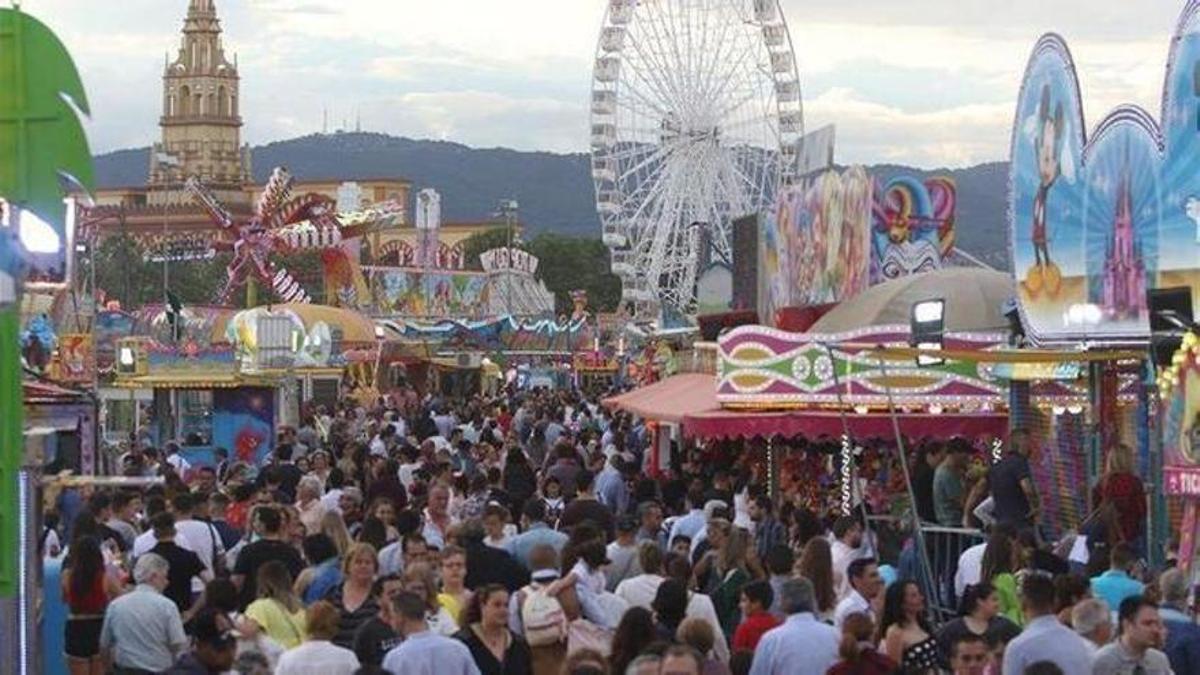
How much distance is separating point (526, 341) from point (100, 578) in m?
73.5

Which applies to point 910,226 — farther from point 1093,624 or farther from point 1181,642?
point 1093,624

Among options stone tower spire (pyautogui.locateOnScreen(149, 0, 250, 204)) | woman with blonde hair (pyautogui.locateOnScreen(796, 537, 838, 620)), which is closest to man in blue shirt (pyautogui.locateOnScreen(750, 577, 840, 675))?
woman with blonde hair (pyautogui.locateOnScreen(796, 537, 838, 620))

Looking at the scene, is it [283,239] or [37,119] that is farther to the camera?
[283,239]

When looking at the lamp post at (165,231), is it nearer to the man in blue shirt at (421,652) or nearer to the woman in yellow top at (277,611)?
the woman in yellow top at (277,611)

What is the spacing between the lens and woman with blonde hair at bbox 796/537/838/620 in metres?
12.7

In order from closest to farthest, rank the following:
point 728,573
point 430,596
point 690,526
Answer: point 430,596 < point 728,573 < point 690,526

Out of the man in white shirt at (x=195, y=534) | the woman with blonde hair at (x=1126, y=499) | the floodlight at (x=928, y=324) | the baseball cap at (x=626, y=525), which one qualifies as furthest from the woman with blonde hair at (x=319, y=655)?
the floodlight at (x=928, y=324)

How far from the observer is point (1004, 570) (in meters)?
13.4

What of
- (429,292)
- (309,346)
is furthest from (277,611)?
(429,292)

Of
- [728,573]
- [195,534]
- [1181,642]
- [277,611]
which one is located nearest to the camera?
[1181,642]

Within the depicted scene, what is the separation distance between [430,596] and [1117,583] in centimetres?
302

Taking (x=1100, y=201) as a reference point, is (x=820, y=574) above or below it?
below

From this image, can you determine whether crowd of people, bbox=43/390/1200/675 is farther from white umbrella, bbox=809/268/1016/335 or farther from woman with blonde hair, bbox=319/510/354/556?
white umbrella, bbox=809/268/1016/335

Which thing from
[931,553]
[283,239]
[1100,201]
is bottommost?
[931,553]
